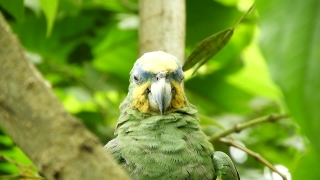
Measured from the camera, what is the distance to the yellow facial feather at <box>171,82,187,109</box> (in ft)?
5.60

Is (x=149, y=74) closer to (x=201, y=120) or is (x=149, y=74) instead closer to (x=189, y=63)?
(x=189, y=63)

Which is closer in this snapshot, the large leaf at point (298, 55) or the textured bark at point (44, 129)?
the large leaf at point (298, 55)

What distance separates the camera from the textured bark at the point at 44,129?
0.73 meters

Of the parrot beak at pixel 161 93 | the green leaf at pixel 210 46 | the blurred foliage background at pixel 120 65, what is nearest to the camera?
the green leaf at pixel 210 46

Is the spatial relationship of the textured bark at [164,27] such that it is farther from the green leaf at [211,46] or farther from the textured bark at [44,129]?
the textured bark at [44,129]

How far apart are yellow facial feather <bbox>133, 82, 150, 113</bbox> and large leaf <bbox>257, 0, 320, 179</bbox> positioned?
1.08 m

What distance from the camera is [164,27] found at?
1.84m

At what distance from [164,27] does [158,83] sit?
30cm

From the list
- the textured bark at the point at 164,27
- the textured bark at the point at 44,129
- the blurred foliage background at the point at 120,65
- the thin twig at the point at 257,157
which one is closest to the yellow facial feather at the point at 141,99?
the textured bark at the point at 164,27

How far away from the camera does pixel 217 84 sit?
252 centimetres

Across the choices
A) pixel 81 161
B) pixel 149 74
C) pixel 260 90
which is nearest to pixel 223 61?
pixel 260 90

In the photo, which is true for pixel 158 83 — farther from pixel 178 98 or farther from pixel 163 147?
pixel 163 147

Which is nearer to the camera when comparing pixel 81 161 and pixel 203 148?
pixel 81 161

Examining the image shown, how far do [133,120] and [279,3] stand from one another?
1.08 m
